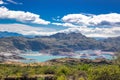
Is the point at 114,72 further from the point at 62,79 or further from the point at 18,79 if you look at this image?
the point at 18,79

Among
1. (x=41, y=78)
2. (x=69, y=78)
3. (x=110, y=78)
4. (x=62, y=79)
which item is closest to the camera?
(x=110, y=78)

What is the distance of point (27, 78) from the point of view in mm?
198375

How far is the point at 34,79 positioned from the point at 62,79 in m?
38.7

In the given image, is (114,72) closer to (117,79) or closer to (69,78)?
(117,79)

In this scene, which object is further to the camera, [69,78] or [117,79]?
[69,78]

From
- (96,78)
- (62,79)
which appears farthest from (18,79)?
(96,78)

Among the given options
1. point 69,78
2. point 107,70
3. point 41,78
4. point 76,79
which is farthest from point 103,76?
point 41,78

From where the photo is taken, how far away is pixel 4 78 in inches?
7574

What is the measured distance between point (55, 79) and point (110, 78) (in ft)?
288

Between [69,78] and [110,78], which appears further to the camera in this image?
[69,78]

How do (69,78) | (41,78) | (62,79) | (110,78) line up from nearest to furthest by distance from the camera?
(110,78), (62,79), (69,78), (41,78)

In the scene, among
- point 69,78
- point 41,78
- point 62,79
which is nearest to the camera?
point 62,79

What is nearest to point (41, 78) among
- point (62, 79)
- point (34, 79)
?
point (34, 79)

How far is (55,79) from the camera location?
190875 millimetres
